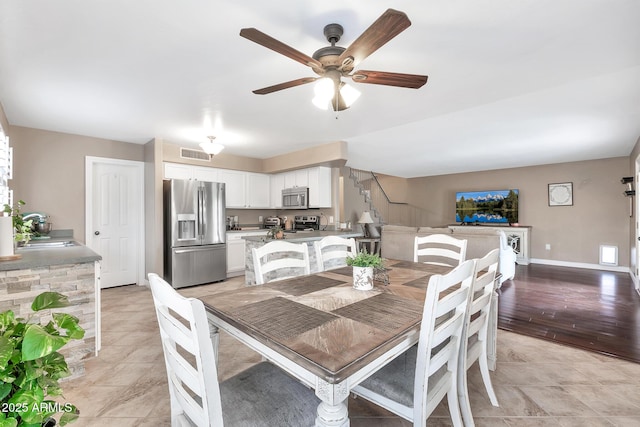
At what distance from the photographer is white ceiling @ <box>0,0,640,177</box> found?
1.76 metres

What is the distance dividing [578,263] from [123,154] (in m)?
9.20

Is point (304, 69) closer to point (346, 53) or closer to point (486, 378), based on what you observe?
point (346, 53)

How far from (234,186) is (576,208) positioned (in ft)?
24.3

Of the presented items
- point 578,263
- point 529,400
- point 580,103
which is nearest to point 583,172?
point 578,263

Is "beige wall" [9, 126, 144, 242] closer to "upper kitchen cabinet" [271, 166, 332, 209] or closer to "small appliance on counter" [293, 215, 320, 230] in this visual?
"upper kitchen cabinet" [271, 166, 332, 209]

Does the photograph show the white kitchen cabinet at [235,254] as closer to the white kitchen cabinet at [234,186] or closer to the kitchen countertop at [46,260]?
the white kitchen cabinet at [234,186]

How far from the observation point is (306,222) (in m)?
6.12

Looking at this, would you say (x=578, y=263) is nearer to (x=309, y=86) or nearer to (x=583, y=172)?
(x=583, y=172)

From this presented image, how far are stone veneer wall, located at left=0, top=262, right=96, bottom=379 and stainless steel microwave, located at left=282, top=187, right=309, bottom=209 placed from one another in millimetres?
3691

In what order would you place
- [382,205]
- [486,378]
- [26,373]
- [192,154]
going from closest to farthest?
1. [26,373]
2. [486,378]
3. [192,154]
4. [382,205]

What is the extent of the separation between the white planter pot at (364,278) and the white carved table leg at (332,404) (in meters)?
0.83

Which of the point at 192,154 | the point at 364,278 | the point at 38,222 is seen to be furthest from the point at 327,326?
the point at 192,154

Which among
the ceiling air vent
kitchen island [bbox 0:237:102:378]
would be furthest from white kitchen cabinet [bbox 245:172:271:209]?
kitchen island [bbox 0:237:102:378]

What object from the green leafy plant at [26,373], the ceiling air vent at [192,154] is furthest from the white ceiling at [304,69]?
the green leafy plant at [26,373]
